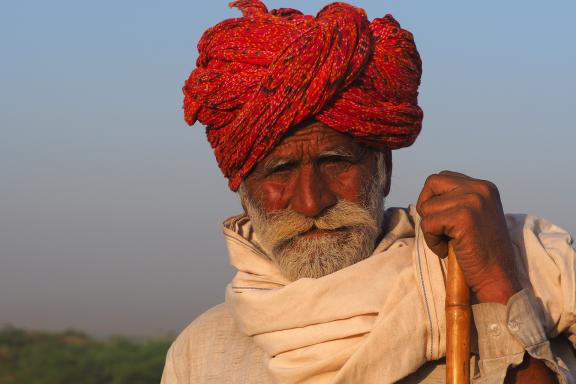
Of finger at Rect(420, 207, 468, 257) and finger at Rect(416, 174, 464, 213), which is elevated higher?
finger at Rect(416, 174, 464, 213)

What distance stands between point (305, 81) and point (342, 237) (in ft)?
2.04

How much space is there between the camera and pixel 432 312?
336cm

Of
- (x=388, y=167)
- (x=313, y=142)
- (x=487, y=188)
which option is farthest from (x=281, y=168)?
(x=487, y=188)

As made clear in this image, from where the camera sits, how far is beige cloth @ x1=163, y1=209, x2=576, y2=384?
327cm

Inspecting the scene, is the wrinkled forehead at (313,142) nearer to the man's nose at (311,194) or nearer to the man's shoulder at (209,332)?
the man's nose at (311,194)

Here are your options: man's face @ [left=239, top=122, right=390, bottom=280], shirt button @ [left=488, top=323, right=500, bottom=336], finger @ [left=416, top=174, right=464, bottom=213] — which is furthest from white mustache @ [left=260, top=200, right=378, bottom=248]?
shirt button @ [left=488, top=323, right=500, bottom=336]

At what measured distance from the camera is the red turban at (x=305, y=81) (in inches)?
153

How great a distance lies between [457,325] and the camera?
3.17 meters

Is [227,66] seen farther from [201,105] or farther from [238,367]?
[238,367]

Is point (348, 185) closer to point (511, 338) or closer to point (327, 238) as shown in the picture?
point (327, 238)

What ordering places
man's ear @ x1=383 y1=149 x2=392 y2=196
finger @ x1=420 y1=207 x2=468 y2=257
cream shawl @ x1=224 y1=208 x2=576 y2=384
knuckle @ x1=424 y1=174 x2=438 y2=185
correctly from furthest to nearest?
man's ear @ x1=383 y1=149 x2=392 y2=196
cream shawl @ x1=224 y1=208 x2=576 y2=384
knuckle @ x1=424 y1=174 x2=438 y2=185
finger @ x1=420 y1=207 x2=468 y2=257

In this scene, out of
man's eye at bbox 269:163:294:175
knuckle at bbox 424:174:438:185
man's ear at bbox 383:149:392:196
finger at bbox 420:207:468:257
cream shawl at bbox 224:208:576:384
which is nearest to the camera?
finger at bbox 420:207:468:257

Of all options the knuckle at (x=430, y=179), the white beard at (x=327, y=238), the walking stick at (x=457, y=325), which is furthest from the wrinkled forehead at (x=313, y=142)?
the walking stick at (x=457, y=325)

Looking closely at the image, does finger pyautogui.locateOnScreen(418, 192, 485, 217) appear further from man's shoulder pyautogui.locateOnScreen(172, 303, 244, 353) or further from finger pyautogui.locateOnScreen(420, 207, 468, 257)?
man's shoulder pyautogui.locateOnScreen(172, 303, 244, 353)
